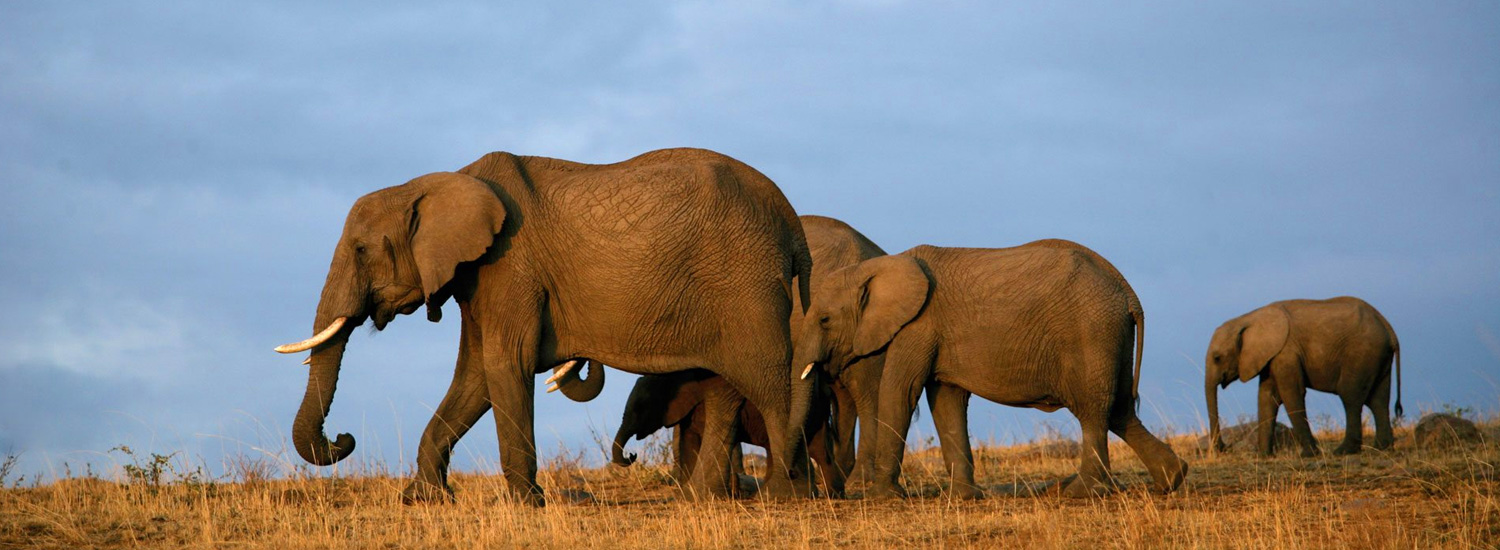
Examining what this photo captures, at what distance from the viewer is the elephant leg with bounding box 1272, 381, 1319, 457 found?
1995cm

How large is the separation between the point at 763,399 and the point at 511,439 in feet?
6.27

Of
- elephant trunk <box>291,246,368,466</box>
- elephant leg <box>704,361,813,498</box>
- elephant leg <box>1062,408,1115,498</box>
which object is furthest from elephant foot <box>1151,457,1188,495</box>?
elephant trunk <box>291,246,368,466</box>

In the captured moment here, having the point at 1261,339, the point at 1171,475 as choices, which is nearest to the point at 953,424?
the point at 1171,475

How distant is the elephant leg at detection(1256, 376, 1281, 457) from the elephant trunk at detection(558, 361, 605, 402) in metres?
11.5

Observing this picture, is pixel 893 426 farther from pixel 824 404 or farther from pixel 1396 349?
pixel 1396 349

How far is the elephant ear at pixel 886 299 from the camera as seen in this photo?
40.6ft

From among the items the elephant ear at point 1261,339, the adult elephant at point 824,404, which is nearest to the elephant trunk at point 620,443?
the adult elephant at point 824,404

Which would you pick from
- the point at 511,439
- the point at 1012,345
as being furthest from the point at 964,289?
the point at 511,439

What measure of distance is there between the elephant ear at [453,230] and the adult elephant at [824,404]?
1.98m

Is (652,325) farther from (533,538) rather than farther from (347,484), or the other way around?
(347,484)

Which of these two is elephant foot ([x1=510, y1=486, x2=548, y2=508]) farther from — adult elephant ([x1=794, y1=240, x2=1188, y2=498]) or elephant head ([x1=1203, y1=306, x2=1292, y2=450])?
elephant head ([x1=1203, y1=306, x2=1292, y2=450])

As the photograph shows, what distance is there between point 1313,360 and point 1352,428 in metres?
1.17

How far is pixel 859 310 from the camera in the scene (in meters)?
12.7

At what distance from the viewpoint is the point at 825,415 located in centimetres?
1280
